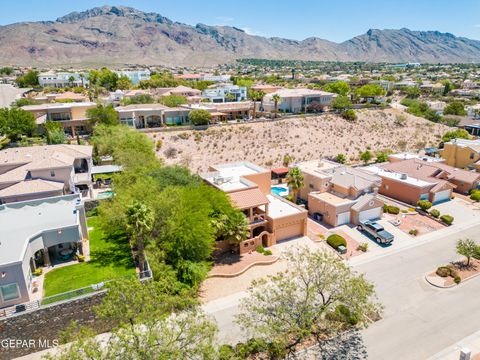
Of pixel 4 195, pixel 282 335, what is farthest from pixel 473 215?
pixel 4 195

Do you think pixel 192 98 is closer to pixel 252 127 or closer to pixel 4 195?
pixel 252 127

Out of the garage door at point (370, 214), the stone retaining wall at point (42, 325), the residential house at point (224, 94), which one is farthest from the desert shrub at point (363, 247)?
the residential house at point (224, 94)

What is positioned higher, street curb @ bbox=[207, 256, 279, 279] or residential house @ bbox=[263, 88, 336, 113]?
residential house @ bbox=[263, 88, 336, 113]

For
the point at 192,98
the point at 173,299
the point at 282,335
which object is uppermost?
the point at 192,98

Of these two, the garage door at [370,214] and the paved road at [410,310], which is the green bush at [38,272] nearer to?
the paved road at [410,310]

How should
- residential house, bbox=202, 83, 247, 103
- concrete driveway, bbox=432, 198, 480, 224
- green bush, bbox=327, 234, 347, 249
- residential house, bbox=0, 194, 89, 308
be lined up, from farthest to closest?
residential house, bbox=202, 83, 247, 103
concrete driveway, bbox=432, 198, 480, 224
green bush, bbox=327, 234, 347, 249
residential house, bbox=0, 194, 89, 308

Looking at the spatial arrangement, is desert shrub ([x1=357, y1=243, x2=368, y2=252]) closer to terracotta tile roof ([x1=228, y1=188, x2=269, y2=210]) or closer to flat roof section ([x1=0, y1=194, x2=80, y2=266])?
terracotta tile roof ([x1=228, y1=188, x2=269, y2=210])

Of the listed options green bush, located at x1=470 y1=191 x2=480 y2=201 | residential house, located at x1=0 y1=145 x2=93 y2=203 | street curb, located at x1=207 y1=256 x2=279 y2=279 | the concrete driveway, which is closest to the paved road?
street curb, located at x1=207 y1=256 x2=279 y2=279
